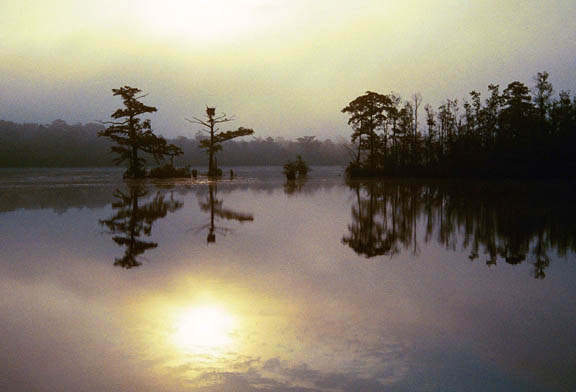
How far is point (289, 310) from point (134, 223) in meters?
10.9

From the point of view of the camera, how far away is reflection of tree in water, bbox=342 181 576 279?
11.4m

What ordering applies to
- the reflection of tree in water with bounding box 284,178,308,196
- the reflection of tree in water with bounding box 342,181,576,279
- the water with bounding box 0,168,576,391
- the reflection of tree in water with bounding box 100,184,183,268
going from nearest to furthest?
the water with bounding box 0,168,576,391, the reflection of tree in water with bounding box 100,184,183,268, the reflection of tree in water with bounding box 342,181,576,279, the reflection of tree in water with bounding box 284,178,308,196

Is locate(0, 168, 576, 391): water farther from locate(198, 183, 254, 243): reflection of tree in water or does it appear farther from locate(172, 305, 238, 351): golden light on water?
locate(198, 183, 254, 243): reflection of tree in water

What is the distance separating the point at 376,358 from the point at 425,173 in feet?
179

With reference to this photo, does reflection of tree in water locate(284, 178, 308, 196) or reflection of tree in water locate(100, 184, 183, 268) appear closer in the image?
reflection of tree in water locate(100, 184, 183, 268)

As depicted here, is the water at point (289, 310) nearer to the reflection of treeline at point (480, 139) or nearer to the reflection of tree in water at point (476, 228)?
the reflection of tree in water at point (476, 228)

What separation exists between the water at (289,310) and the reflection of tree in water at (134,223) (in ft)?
0.42

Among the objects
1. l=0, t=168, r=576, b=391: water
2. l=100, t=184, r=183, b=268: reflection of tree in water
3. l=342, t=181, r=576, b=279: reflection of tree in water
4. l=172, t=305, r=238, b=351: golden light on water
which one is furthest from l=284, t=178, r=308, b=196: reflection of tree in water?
l=172, t=305, r=238, b=351: golden light on water

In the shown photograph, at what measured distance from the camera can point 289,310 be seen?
266 inches

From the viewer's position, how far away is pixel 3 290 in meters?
7.91

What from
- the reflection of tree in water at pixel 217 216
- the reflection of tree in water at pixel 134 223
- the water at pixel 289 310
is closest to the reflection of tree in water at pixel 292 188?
the reflection of tree in water at pixel 217 216

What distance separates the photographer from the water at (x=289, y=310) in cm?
468

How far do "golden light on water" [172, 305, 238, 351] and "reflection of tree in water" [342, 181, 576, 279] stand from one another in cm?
480

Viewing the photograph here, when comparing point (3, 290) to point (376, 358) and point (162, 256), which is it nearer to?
point (162, 256)
